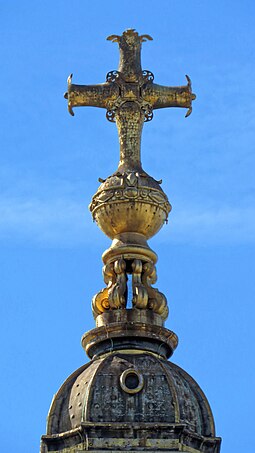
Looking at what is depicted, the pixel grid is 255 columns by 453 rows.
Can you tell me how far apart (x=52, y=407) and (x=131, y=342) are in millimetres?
2839

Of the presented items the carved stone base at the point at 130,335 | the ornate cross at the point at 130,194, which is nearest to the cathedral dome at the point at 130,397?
the carved stone base at the point at 130,335

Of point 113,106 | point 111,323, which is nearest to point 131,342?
point 111,323

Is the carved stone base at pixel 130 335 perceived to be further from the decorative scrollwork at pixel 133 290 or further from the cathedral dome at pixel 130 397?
the cathedral dome at pixel 130 397

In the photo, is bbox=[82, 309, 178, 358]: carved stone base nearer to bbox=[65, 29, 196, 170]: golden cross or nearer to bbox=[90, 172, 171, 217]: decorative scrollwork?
bbox=[90, 172, 171, 217]: decorative scrollwork

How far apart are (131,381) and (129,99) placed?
9517 millimetres

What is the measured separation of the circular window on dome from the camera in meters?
48.2

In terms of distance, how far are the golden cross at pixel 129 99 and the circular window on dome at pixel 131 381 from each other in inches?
294

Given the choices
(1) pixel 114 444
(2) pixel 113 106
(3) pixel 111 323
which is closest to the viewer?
(1) pixel 114 444

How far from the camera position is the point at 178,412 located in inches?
1885

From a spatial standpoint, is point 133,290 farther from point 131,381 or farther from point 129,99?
point 129,99

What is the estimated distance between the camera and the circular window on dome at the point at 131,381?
4822cm

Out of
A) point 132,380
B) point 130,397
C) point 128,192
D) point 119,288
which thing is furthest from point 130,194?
point 130,397

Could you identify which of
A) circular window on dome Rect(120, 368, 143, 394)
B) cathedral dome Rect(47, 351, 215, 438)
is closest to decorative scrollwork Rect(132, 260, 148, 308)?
cathedral dome Rect(47, 351, 215, 438)

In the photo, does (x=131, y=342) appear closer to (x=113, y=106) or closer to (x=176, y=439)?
(x=176, y=439)
